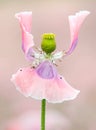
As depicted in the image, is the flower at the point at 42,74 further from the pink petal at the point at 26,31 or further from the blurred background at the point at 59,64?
the blurred background at the point at 59,64

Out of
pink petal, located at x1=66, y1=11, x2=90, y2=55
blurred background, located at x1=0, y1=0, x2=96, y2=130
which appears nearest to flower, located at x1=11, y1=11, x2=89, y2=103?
pink petal, located at x1=66, y1=11, x2=90, y2=55

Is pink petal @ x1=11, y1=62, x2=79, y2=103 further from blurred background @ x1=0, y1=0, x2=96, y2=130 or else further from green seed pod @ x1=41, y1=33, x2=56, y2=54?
blurred background @ x1=0, y1=0, x2=96, y2=130

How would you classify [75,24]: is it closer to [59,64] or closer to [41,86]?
[41,86]

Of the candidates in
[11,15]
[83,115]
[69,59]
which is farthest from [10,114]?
[11,15]

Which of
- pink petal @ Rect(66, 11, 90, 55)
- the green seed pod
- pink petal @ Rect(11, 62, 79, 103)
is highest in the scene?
pink petal @ Rect(66, 11, 90, 55)

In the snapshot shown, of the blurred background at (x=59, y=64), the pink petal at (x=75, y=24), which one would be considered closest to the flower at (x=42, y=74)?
the pink petal at (x=75, y=24)

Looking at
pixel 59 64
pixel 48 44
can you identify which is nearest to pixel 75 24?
pixel 48 44

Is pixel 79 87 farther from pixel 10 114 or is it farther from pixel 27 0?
pixel 27 0
